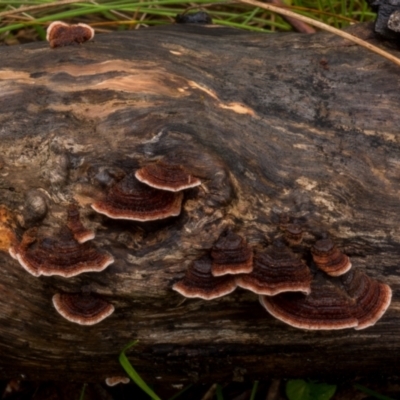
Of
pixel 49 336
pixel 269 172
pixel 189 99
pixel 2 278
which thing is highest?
pixel 189 99

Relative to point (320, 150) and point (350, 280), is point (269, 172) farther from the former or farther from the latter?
point (350, 280)

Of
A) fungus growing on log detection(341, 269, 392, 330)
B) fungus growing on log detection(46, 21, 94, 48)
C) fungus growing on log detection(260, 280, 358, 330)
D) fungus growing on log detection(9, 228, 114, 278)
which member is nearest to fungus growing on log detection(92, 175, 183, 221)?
fungus growing on log detection(9, 228, 114, 278)

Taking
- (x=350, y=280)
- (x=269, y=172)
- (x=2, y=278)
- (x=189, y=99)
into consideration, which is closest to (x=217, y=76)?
(x=189, y=99)

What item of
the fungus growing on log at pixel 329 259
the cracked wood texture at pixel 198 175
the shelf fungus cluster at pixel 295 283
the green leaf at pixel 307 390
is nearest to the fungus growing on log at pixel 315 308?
the shelf fungus cluster at pixel 295 283

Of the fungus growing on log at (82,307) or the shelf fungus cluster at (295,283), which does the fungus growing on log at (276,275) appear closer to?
the shelf fungus cluster at (295,283)

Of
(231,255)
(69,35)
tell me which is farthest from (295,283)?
(69,35)

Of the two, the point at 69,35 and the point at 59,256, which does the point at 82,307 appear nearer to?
the point at 59,256

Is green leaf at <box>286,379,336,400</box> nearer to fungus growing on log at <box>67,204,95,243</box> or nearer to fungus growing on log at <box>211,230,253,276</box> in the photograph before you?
fungus growing on log at <box>211,230,253,276</box>
